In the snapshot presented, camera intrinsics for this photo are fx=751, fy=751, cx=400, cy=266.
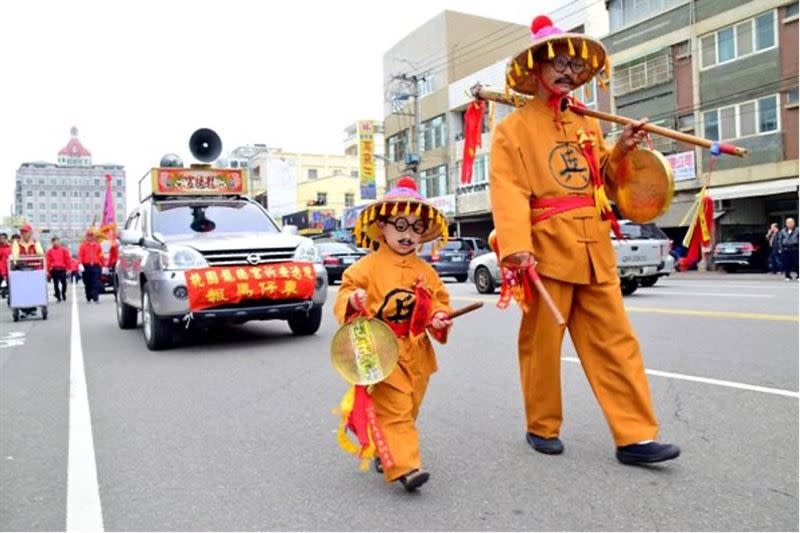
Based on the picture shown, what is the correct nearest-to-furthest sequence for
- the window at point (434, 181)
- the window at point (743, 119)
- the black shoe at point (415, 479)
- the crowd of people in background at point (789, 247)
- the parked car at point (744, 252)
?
1. the black shoe at point (415, 479)
2. the crowd of people in background at point (789, 247)
3. the parked car at point (744, 252)
4. the window at point (743, 119)
5. the window at point (434, 181)

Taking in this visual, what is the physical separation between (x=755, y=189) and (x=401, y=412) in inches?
902

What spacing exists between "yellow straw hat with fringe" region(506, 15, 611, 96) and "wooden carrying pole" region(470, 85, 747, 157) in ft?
0.21

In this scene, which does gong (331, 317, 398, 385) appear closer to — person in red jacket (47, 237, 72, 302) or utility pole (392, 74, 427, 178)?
person in red jacket (47, 237, 72, 302)

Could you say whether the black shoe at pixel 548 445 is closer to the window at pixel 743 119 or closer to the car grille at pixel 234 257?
the car grille at pixel 234 257

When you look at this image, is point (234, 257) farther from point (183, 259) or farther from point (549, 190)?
point (549, 190)

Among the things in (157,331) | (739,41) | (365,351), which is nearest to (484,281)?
(157,331)

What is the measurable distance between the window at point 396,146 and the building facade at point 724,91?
17.7 meters

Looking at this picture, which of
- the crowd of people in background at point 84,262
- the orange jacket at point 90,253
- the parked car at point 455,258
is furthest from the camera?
the parked car at point 455,258

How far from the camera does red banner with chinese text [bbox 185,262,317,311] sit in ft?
24.4

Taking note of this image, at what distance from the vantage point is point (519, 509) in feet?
10.0

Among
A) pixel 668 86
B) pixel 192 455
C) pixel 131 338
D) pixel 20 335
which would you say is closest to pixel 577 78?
pixel 192 455

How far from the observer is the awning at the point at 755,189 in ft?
73.3

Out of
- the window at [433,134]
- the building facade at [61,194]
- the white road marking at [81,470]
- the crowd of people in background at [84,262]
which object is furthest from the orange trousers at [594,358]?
the building facade at [61,194]

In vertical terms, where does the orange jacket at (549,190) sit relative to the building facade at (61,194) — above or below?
below
